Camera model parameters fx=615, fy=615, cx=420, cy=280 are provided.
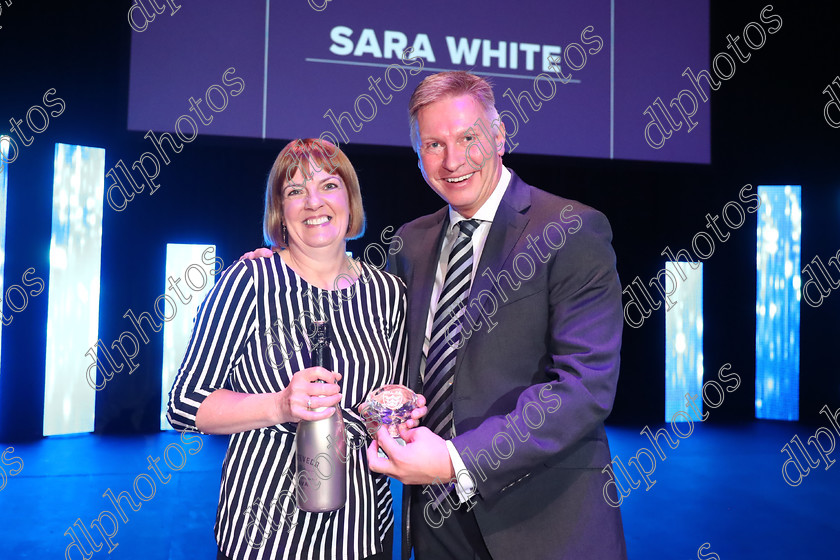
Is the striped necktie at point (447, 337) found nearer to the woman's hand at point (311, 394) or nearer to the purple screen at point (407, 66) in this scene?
the woman's hand at point (311, 394)

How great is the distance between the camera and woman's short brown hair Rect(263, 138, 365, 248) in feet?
4.39

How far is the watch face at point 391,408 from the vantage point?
1.07 metres

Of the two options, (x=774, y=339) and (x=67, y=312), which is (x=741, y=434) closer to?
(x=774, y=339)

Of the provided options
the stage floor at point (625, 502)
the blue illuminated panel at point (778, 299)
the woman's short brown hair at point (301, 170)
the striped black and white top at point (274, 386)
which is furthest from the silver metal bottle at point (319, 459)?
the blue illuminated panel at point (778, 299)

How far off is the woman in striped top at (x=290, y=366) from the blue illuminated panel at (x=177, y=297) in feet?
10.5

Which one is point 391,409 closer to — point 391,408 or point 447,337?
point 391,408

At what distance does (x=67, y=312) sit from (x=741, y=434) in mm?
4952

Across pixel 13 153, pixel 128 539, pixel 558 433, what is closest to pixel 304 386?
pixel 558 433

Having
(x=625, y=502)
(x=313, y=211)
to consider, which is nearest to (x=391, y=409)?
(x=313, y=211)

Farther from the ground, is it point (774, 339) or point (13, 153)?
point (13, 153)

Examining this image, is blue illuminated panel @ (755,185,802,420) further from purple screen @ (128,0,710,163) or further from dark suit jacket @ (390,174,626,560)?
dark suit jacket @ (390,174,626,560)

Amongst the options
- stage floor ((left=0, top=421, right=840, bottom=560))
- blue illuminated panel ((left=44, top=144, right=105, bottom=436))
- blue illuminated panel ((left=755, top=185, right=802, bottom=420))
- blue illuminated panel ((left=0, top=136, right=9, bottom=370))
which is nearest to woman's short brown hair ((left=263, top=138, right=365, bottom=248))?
stage floor ((left=0, top=421, right=840, bottom=560))

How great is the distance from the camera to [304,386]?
1.06 m

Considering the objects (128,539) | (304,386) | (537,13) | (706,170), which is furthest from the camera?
(706,170)
